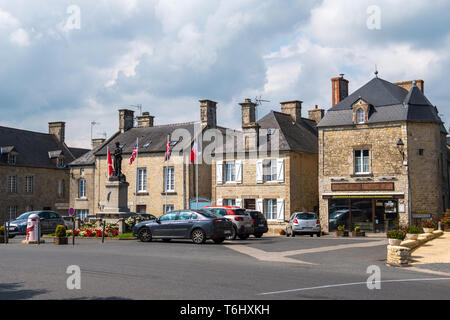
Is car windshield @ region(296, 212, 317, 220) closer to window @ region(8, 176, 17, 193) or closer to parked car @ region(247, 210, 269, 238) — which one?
parked car @ region(247, 210, 269, 238)

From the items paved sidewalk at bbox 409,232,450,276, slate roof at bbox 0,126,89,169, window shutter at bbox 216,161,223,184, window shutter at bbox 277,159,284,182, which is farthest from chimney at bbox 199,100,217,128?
paved sidewalk at bbox 409,232,450,276

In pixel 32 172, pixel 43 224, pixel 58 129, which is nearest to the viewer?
pixel 43 224

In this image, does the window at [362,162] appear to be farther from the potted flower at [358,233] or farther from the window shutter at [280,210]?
the window shutter at [280,210]

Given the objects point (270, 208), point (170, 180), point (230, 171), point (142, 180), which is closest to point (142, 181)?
point (142, 180)

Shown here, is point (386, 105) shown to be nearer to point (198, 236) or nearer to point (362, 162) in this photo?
point (362, 162)

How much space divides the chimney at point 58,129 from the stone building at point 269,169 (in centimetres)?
2474

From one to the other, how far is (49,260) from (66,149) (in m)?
44.9

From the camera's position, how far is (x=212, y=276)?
11.5 meters

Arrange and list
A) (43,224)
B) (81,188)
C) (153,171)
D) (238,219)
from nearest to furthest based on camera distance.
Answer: (238,219), (43,224), (153,171), (81,188)

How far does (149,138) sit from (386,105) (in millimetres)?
20083

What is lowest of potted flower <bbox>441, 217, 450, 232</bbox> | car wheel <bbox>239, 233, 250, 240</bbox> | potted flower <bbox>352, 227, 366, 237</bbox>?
potted flower <bbox>352, 227, 366, 237</bbox>

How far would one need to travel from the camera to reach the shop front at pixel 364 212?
33406mm

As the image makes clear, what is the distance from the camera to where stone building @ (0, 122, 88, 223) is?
163 feet

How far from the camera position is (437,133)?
112 ft
